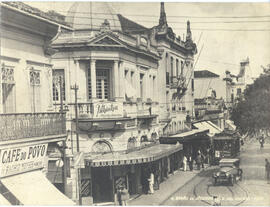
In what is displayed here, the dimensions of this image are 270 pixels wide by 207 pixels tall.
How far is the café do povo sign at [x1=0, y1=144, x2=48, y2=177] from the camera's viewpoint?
38.4 feet

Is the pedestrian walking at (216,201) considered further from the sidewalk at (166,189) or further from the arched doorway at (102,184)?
the arched doorway at (102,184)

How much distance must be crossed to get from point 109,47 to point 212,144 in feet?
40.3

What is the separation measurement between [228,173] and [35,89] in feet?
35.7

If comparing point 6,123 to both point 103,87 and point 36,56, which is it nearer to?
point 36,56

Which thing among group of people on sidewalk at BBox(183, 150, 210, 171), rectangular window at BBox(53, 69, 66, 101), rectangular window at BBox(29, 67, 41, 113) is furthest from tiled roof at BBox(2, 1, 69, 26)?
group of people on sidewalk at BBox(183, 150, 210, 171)

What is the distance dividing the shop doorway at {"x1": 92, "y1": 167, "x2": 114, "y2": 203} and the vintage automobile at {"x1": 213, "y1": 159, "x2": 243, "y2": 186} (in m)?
5.44

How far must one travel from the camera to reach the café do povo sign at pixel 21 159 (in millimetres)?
11703

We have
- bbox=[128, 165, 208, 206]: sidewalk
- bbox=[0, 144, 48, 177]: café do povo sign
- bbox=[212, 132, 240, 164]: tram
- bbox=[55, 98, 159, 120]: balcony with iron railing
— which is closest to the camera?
bbox=[0, 144, 48, 177]: café do povo sign

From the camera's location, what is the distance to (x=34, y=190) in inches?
488

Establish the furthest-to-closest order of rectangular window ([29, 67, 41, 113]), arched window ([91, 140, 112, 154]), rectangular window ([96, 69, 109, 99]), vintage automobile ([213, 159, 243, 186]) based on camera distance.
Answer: vintage automobile ([213, 159, 243, 186]) < rectangular window ([96, 69, 109, 99]) < arched window ([91, 140, 112, 154]) < rectangular window ([29, 67, 41, 113])

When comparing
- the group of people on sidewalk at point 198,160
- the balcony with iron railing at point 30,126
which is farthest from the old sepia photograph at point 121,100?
the group of people on sidewalk at point 198,160

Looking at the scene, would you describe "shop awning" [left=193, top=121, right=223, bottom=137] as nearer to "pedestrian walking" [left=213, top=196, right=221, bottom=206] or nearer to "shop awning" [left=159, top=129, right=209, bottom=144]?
"shop awning" [left=159, top=129, right=209, bottom=144]

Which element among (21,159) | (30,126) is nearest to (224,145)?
(30,126)

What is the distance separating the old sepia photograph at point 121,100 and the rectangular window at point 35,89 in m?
0.04
